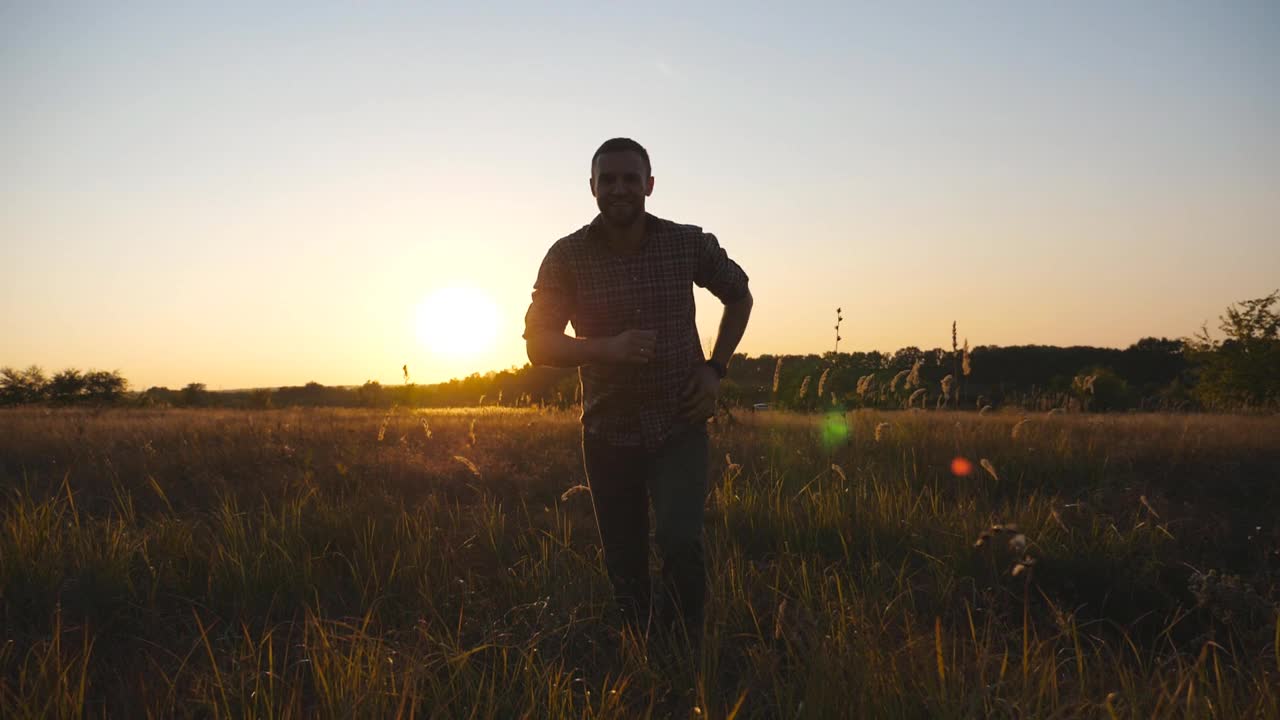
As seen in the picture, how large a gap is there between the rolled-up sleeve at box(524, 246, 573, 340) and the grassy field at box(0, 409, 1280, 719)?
1155 millimetres

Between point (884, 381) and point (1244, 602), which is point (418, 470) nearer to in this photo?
point (884, 381)

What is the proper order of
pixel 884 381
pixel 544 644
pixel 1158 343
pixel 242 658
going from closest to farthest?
1. pixel 242 658
2. pixel 544 644
3. pixel 884 381
4. pixel 1158 343

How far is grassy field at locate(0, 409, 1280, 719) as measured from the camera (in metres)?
2.40

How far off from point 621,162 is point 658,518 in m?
1.32

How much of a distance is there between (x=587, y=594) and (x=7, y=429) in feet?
36.2

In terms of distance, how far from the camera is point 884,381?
768 centimetres

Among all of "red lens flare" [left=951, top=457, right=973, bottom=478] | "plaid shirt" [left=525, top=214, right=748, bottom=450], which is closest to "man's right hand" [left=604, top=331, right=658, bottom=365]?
"plaid shirt" [left=525, top=214, right=748, bottom=450]

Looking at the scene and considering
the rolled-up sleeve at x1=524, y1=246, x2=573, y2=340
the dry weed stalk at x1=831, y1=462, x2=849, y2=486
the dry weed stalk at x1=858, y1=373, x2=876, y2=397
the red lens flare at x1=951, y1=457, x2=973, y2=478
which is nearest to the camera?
the rolled-up sleeve at x1=524, y1=246, x2=573, y2=340

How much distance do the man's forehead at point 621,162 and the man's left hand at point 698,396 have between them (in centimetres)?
79

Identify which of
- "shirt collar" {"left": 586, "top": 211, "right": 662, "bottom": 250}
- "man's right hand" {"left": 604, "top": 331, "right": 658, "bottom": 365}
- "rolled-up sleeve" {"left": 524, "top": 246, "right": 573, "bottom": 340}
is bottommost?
"man's right hand" {"left": 604, "top": 331, "right": 658, "bottom": 365}

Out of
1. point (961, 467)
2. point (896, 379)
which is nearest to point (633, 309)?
point (961, 467)

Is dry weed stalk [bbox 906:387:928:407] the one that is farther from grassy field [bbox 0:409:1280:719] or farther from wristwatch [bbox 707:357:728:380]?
A: wristwatch [bbox 707:357:728:380]

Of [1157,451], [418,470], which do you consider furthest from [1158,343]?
[418,470]

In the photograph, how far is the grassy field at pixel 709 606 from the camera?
2398mm
